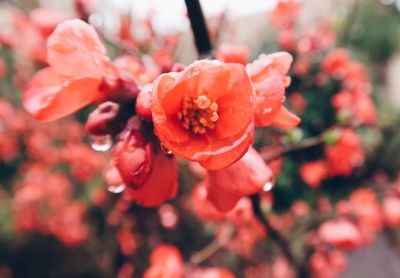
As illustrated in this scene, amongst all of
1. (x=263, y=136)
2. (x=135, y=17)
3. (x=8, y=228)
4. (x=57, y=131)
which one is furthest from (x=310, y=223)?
(x=8, y=228)

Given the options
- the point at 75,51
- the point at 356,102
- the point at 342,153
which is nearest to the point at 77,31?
the point at 75,51

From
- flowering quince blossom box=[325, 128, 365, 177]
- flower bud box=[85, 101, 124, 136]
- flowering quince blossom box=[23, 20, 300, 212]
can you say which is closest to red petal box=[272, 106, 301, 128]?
flowering quince blossom box=[23, 20, 300, 212]

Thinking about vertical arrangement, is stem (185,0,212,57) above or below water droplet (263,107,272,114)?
above

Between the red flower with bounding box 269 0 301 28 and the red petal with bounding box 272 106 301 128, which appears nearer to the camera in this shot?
the red petal with bounding box 272 106 301 128

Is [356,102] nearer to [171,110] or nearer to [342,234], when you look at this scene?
[342,234]

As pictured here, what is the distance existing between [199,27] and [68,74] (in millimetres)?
223

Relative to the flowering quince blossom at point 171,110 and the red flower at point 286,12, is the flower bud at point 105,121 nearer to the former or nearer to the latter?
the flowering quince blossom at point 171,110

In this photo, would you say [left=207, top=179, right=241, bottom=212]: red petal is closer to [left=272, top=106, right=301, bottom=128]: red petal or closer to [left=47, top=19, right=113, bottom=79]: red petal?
[left=272, top=106, right=301, bottom=128]: red petal

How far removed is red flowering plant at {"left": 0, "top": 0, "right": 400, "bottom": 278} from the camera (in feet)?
1.69

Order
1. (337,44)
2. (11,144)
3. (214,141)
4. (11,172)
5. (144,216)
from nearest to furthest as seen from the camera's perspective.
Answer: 1. (214,141)
2. (144,216)
3. (337,44)
4. (11,144)
5. (11,172)

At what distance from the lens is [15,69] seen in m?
4.57

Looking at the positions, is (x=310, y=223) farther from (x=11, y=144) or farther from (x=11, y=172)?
(x=11, y=172)

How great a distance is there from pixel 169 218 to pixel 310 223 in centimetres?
80

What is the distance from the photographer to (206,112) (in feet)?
1.77
